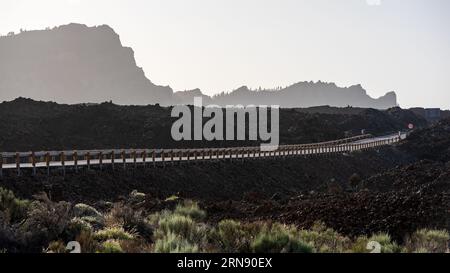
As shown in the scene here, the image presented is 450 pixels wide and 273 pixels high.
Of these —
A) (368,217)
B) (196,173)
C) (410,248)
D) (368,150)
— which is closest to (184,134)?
(368,150)

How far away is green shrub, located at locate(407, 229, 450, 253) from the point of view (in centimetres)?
1179

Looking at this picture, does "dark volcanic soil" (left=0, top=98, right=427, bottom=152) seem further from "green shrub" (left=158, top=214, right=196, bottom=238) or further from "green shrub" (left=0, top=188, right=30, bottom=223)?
"green shrub" (left=158, top=214, right=196, bottom=238)

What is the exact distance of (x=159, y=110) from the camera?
87375mm

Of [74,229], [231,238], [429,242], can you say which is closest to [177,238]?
[231,238]

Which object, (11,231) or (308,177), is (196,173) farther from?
(11,231)

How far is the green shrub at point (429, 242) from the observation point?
38.7 feet

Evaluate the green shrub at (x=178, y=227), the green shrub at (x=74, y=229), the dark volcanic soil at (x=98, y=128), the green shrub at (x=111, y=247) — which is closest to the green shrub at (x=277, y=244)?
the green shrub at (x=178, y=227)

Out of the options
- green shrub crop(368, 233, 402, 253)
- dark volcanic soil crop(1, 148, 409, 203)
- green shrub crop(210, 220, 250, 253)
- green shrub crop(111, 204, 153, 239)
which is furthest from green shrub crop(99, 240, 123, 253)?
dark volcanic soil crop(1, 148, 409, 203)

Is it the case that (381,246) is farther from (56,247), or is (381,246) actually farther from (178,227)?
(56,247)

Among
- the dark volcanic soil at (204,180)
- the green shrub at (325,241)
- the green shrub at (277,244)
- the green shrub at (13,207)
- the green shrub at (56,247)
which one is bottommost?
the dark volcanic soil at (204,180)

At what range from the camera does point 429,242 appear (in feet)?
41.7

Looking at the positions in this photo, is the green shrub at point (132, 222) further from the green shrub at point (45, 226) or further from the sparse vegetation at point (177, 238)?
the green shrub at point (45, 226)

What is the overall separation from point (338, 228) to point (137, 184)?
A: 727 inches
